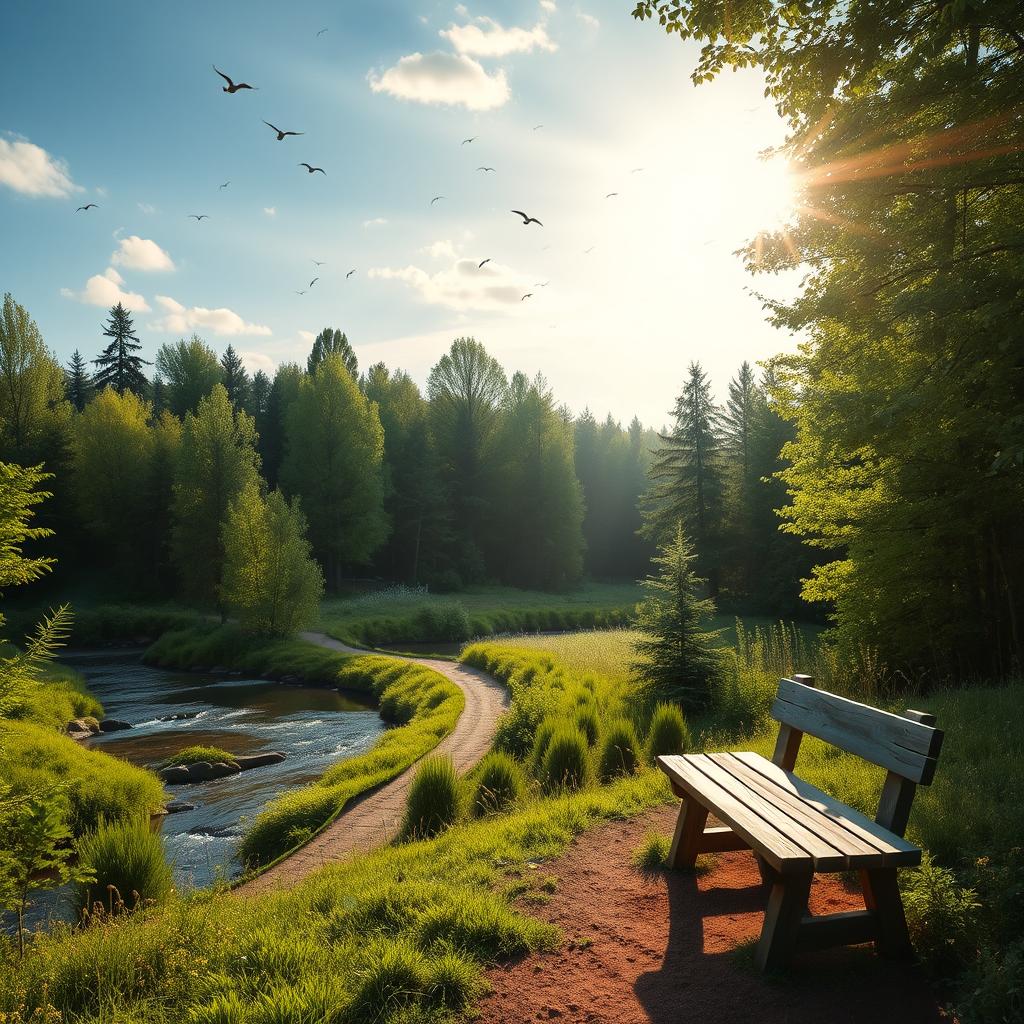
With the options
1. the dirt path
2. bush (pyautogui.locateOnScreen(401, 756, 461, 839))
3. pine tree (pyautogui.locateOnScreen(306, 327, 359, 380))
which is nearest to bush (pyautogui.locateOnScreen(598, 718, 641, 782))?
bush (pyautogui.locateOnScreen(401, 756, 461, 839))

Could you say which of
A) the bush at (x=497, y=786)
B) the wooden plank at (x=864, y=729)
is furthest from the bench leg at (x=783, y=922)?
the bush at (x=497, y=786)

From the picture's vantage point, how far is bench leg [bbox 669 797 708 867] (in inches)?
178

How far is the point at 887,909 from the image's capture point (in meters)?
→ 3.28

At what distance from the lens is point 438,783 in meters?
7.43

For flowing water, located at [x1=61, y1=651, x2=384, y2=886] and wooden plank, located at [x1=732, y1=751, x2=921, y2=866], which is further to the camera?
flowing water, located at [x1=61, y1=651, x2=384, y2=886]

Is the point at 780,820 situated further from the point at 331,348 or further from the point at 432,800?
the point at 331,348

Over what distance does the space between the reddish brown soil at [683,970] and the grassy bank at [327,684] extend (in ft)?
16.0

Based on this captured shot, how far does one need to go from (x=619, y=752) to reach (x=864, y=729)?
15.2 feet

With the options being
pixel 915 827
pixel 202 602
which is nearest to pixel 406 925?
pixel 915 827

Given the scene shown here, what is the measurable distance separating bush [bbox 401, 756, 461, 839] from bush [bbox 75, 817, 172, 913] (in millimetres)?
2270

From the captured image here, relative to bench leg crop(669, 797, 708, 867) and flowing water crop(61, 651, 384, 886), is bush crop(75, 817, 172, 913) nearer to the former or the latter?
flowing water crop(61, 651, 384, 886)

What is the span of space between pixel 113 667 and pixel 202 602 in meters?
8.10

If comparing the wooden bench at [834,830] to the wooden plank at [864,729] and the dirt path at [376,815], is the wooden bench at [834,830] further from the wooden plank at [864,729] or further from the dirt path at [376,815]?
the dirt path at [376,815]

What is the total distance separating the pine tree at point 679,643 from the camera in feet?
36.3
